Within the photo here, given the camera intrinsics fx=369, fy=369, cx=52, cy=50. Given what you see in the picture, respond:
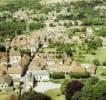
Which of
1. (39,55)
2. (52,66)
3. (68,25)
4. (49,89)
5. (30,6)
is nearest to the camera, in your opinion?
(49,89)

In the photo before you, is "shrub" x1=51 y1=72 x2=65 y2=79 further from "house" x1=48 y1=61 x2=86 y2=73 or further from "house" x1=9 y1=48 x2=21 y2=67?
"house" x1=9 y1=48 x2=21 y2=67

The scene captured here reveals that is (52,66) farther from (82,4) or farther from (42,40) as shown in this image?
(82,4)

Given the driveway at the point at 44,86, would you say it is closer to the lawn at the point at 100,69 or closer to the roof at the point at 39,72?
the roof at the point at 39,72

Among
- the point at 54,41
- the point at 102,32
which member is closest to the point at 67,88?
the point at 54,41

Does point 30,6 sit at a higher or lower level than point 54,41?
higher

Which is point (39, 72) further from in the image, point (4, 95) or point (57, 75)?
point (4, 95)

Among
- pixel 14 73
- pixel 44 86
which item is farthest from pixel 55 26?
pixel 44 86
